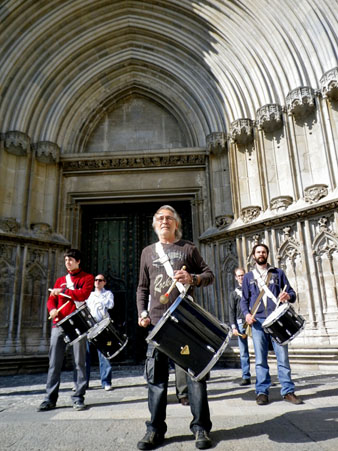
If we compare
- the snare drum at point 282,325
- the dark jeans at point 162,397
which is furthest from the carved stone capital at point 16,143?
the dark jeans at point 162,397

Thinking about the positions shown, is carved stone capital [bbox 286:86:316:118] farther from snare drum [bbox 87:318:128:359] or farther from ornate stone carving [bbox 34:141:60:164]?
snare drum [bbox 87:318:128:359]

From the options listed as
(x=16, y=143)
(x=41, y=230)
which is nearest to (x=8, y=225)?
(x=41, y=230)

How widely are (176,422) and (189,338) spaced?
940 mm

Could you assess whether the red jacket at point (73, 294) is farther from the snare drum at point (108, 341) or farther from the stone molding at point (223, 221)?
the stone molding at point (223, 221)

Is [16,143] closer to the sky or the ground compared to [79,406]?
closer to the sky

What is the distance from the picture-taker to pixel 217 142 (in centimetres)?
900

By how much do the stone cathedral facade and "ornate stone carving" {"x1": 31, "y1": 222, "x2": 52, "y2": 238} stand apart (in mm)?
24

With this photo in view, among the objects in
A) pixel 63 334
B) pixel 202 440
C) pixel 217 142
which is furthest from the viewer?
pixel 217 142

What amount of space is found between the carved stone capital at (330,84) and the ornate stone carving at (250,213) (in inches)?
101

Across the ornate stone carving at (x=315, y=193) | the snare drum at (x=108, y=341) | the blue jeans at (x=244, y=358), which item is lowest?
the blue jeans at (x=244, y=358)

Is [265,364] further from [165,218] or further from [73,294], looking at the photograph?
[73,294]

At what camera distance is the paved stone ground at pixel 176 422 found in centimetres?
229

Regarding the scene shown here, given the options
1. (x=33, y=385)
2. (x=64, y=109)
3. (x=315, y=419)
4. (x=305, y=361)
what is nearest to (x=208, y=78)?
(x=64, y=109)

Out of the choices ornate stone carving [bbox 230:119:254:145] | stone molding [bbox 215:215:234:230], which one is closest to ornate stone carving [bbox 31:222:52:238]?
stone molding [bbox 215:215:234:230]
